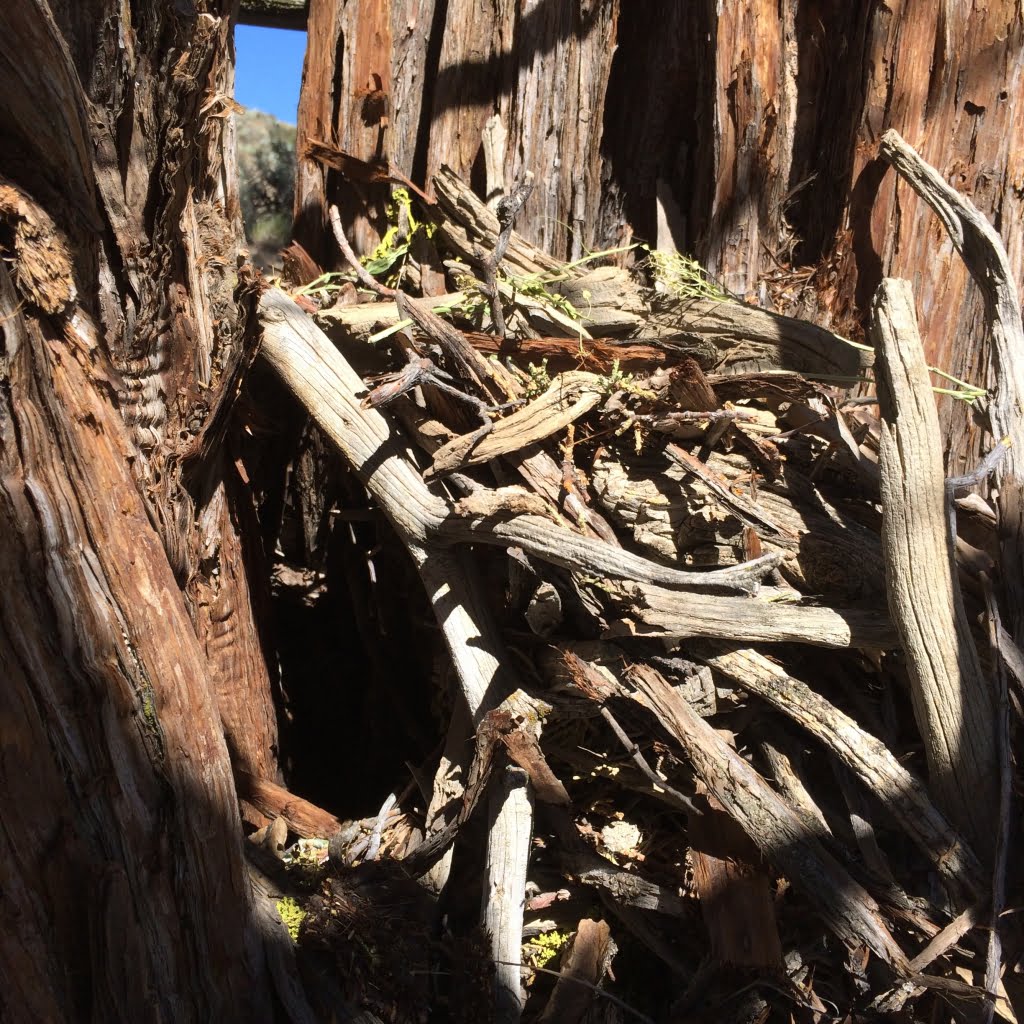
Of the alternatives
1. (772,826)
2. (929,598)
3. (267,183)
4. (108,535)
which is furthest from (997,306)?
(267,183)

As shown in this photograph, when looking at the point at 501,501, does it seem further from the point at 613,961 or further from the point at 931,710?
the point at 613,961

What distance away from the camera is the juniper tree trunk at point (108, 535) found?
1569mm

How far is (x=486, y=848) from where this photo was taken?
2.18 m

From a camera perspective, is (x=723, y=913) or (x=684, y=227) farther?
(x=684, y=227)

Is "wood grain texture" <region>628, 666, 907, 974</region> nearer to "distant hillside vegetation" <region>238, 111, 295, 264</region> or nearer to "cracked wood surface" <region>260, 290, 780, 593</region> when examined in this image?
"cracked wood surface" <region>260, 290, 780, 593</region>

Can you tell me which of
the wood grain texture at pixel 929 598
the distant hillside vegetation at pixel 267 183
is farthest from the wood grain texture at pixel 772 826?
the distant hillside vegetation at pixel 267 183

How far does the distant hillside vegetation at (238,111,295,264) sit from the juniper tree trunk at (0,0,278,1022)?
7.15 metres

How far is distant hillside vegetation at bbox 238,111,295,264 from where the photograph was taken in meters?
9.70

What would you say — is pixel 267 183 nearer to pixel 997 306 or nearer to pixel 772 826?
pixel 997 306

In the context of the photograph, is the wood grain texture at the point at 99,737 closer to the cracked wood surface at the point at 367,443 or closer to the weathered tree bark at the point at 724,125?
the cracked wood surface at the point at 367,443

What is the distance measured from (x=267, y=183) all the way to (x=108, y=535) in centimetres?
981

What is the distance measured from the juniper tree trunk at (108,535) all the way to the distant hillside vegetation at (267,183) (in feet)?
23.5

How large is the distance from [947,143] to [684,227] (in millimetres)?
751

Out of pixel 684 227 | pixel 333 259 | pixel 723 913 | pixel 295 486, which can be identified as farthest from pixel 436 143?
pixel 723 913
